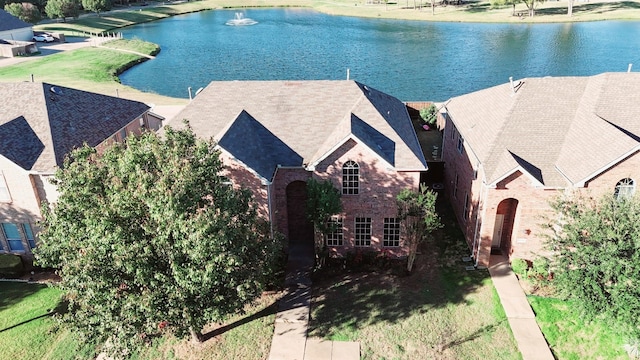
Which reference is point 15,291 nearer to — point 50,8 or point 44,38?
point 44,38

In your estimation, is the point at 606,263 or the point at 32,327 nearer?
the point at 606,263

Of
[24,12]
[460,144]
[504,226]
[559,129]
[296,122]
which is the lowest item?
[504,226]

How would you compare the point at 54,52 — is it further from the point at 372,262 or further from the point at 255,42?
the point at 372,262

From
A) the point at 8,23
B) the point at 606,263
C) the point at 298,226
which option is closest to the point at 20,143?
the point at 298,226

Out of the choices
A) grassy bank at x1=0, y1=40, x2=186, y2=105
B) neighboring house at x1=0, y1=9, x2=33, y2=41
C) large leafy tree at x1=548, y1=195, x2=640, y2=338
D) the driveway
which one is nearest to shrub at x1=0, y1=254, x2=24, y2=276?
large leafy tree at x1=548, y1=195, x2=640, y2=338

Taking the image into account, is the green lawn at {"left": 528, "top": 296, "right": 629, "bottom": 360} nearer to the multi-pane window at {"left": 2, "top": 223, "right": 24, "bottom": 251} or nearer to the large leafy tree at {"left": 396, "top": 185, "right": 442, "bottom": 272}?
the large leafy tree at {"left": 396, "top": 185, "right": 442, "bottom": 272}

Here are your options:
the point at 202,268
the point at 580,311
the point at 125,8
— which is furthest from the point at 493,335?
the point at 125,8
